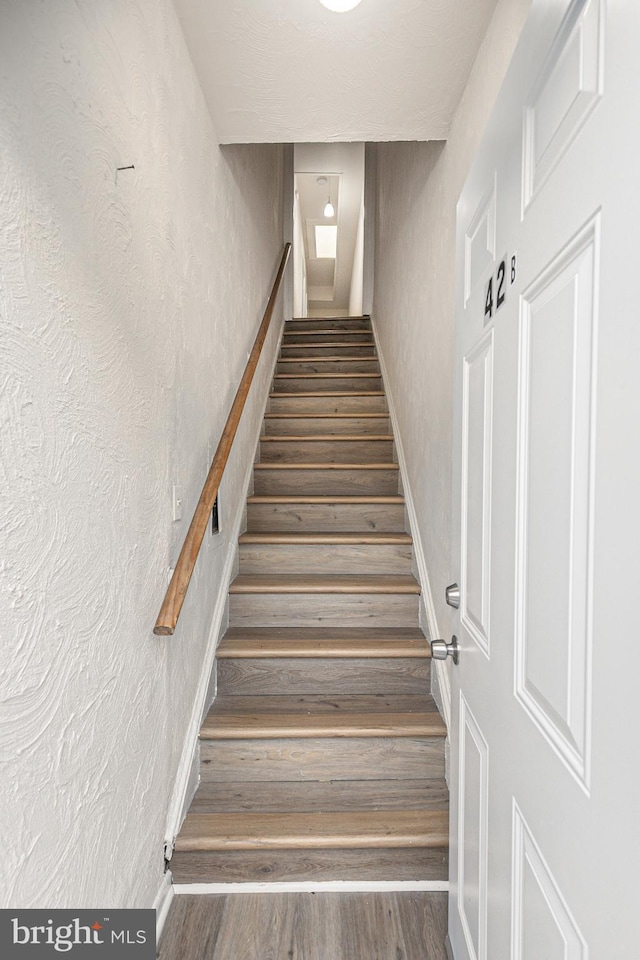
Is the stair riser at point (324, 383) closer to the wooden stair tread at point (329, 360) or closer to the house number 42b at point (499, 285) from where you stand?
the wooden stair tread at point (329, 360)

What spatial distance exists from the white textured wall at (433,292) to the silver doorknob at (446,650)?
0.15 metres

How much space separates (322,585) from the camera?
222 centimetres

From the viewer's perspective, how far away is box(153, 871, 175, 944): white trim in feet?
A: 4.41

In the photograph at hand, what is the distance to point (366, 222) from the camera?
5.14 meters

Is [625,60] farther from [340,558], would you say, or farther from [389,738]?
[340,558]

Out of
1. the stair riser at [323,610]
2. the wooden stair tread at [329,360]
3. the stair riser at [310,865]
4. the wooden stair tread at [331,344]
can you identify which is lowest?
the stair riser at [310,865]

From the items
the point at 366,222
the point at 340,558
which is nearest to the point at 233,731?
the point at 340,558

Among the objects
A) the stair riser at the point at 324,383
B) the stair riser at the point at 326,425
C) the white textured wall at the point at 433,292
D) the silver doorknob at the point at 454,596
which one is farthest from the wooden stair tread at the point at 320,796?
the stair riser at the point at 324,383

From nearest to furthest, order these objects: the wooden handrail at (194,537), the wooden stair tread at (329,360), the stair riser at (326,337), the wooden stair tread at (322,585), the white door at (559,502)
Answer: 1. the white door at (559,502)
2. the wooden handrail at (194,537)
3. the wooden stair tread at (322,585)
4. the wooden stair tread at (329,360)
5. the stair riser at (326,337)

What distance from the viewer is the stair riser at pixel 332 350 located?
428 cm

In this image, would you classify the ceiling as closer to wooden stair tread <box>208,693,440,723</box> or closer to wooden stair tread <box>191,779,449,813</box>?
wooden stair tread <box>208,693,440,723</box>

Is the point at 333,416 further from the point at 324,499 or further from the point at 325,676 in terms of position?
the point at 325,676

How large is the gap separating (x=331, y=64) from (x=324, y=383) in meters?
2.33

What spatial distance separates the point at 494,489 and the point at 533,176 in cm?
46
